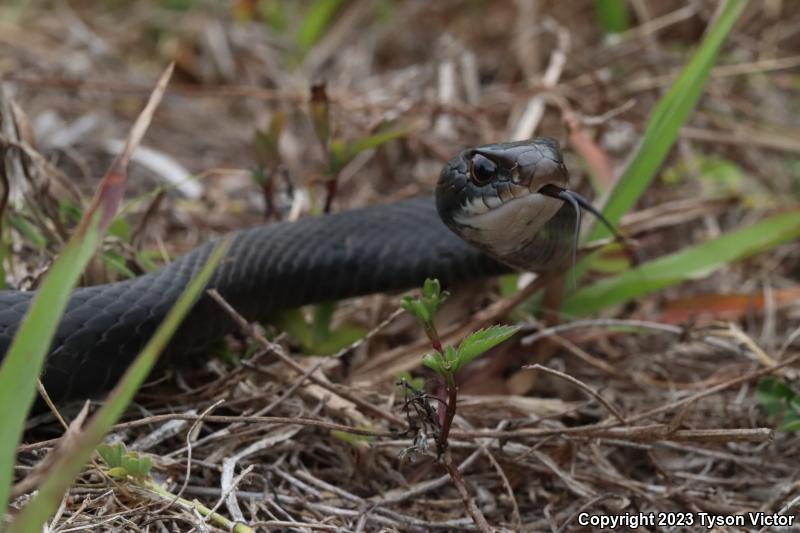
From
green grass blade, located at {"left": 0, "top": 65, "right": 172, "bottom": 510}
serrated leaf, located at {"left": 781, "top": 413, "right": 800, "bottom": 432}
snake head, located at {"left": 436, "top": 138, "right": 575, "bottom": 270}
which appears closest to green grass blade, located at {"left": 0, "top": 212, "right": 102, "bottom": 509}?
green grass blade, located at {"left": 0, "top": 65, "right": 172, "bottom": 510}

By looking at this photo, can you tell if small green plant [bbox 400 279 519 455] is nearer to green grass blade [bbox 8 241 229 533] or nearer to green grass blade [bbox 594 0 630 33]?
green grass blade [bbox 8 241 229 533]

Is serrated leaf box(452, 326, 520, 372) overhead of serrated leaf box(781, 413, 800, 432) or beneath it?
overhead

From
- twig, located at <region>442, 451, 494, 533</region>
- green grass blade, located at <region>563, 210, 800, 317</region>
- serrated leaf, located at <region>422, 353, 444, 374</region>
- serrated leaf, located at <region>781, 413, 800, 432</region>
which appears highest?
serrated leaf, located at <region>422, 353, 444, 374</region>

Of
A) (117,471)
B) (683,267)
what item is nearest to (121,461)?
(117,471)

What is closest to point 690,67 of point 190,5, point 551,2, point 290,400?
point 290,400

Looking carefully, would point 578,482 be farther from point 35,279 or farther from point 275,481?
point 35,279

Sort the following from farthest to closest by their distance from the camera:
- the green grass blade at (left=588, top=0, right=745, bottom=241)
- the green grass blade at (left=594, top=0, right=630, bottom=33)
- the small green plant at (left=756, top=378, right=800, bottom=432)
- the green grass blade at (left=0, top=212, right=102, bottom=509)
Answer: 1. the green grass blade at (left=594, top=0, right=630, bottom=33)
2. the green grass blade at (left=588, top=0, right=745, bottom=241)
3. the small green plant at (left=756, top=378, right=800, bottom=432)
4. the green grass blade at (left=0, top=212, right=102, bottom=509)
